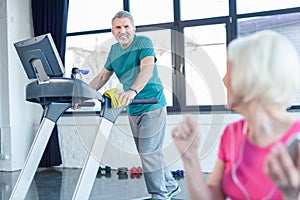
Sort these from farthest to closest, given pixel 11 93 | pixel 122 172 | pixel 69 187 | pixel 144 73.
A: pixel 11 93, pixel 122 172, pixel 69 187, pixel 144 73

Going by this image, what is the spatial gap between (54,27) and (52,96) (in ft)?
11.7

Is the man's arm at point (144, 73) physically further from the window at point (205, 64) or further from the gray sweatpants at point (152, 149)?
the window at point (205, 64)

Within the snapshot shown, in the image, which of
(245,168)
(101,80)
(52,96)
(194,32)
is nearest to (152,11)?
(194,32)

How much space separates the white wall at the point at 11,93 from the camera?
6121 millimetres

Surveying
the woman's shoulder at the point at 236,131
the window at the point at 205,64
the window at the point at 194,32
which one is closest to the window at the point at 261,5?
the window at the point at 194,32

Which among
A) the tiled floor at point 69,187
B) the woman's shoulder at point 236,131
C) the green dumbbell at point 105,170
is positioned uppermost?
the woman's shoulder at point 236,131

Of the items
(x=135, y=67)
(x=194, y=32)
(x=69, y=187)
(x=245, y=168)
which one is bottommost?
(x=69, y=187)

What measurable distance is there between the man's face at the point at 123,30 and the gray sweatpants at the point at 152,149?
0.60 meters

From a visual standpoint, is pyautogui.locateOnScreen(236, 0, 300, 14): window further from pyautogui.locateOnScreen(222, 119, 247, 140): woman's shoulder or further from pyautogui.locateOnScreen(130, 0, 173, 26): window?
pyautogui.locateOnScreen(222, 119, 247, 140): woman's shoulder

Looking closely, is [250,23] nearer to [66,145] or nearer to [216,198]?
[66,145]

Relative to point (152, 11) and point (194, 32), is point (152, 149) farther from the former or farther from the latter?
point (152, 11)

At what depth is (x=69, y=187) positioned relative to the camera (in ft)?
15.8

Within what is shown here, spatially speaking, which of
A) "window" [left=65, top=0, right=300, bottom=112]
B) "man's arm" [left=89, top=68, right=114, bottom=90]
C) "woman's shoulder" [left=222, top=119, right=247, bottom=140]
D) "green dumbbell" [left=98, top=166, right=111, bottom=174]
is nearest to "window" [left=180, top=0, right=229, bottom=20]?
"window" [left=65, top=0, right=300, bottom=112]

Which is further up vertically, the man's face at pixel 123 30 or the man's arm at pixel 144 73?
the man's face at pixel 123 30
